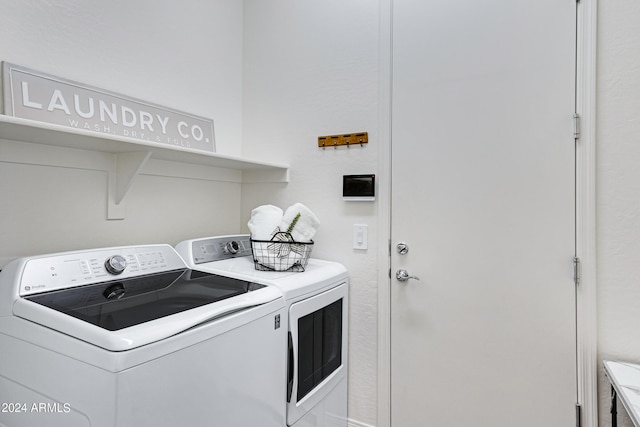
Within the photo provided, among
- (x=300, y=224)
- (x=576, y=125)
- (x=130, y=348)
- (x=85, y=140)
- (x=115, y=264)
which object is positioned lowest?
(x=130, y=348)

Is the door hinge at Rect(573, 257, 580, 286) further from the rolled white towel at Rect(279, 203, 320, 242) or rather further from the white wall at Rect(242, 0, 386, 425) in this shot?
the rolled white towel at Rect(279, 203, 320, 242)

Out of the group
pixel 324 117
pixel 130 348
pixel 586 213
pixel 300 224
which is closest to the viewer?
pixel 130 348

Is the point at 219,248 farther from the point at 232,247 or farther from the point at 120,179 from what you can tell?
the point at 120,179

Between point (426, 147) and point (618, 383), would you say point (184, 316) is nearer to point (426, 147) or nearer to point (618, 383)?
point (426, 147)

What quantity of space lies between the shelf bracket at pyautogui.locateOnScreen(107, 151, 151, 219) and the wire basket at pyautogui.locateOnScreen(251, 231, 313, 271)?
2.03 feet

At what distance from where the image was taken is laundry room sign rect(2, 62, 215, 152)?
1.22 metres

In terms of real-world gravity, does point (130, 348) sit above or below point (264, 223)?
below

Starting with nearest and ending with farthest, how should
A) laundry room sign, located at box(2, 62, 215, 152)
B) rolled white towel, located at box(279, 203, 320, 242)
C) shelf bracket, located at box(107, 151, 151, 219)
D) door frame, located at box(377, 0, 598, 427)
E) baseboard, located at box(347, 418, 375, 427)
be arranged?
laundry room sign, located at box(2, 62, 215, 152) < door frame, located at box(377, 0, 598, 427) < shelf bracket, located at box(107, 151, 151, 219) < rolled white towel, located at box(279, 203, 320, 242) < baseboard, located at box(347, 418, 375, 427)

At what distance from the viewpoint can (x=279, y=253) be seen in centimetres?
154

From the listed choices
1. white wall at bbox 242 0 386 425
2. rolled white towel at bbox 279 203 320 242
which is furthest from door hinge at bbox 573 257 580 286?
rolled white towel at bbox 279 203 320 242

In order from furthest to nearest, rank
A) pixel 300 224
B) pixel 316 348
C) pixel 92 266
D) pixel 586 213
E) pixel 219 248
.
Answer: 1. pixel 219 248
2. pixel 300 224
3. pixel 316 348
4. pixel 586 213
5. pixel 92 266

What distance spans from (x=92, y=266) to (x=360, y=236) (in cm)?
120

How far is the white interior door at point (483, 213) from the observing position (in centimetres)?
140

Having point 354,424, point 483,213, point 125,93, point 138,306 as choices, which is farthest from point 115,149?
point 354,424
